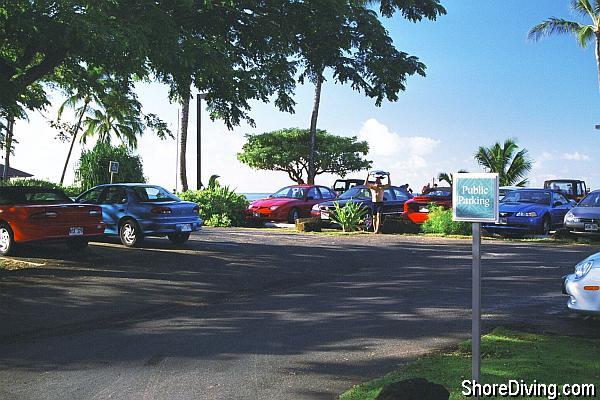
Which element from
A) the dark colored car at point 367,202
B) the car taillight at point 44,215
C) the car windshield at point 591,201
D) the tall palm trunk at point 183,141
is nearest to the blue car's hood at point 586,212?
the car windshield at point 591,201

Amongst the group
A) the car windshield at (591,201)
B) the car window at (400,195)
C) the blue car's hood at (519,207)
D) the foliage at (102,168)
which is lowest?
the blue car's hood at (519,207)

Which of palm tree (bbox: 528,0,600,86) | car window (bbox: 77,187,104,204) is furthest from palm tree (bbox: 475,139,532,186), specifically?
car window (bbox: 77,187,104,204)

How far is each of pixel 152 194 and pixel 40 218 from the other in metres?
3.65

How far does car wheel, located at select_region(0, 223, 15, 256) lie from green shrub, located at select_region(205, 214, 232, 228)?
43.7 ft

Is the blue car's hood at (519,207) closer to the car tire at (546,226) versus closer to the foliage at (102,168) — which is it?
the car tire at (546,226)

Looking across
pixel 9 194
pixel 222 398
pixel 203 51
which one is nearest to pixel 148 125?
pixel 9 194

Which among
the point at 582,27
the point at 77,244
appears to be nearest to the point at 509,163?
the point at 582,27

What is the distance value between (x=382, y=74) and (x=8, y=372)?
11965 millimetres

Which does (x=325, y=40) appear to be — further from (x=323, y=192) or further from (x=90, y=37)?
(x=323, y=192)

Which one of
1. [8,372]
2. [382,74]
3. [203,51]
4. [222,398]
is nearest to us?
[222,398]

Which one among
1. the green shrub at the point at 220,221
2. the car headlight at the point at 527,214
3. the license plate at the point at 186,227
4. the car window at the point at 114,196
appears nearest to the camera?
the license plate at the point at 186,227

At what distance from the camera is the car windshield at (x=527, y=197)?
23.0m

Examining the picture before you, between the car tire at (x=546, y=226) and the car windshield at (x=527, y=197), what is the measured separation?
2.60ft

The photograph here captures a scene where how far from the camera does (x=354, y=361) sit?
6516 millimetres
